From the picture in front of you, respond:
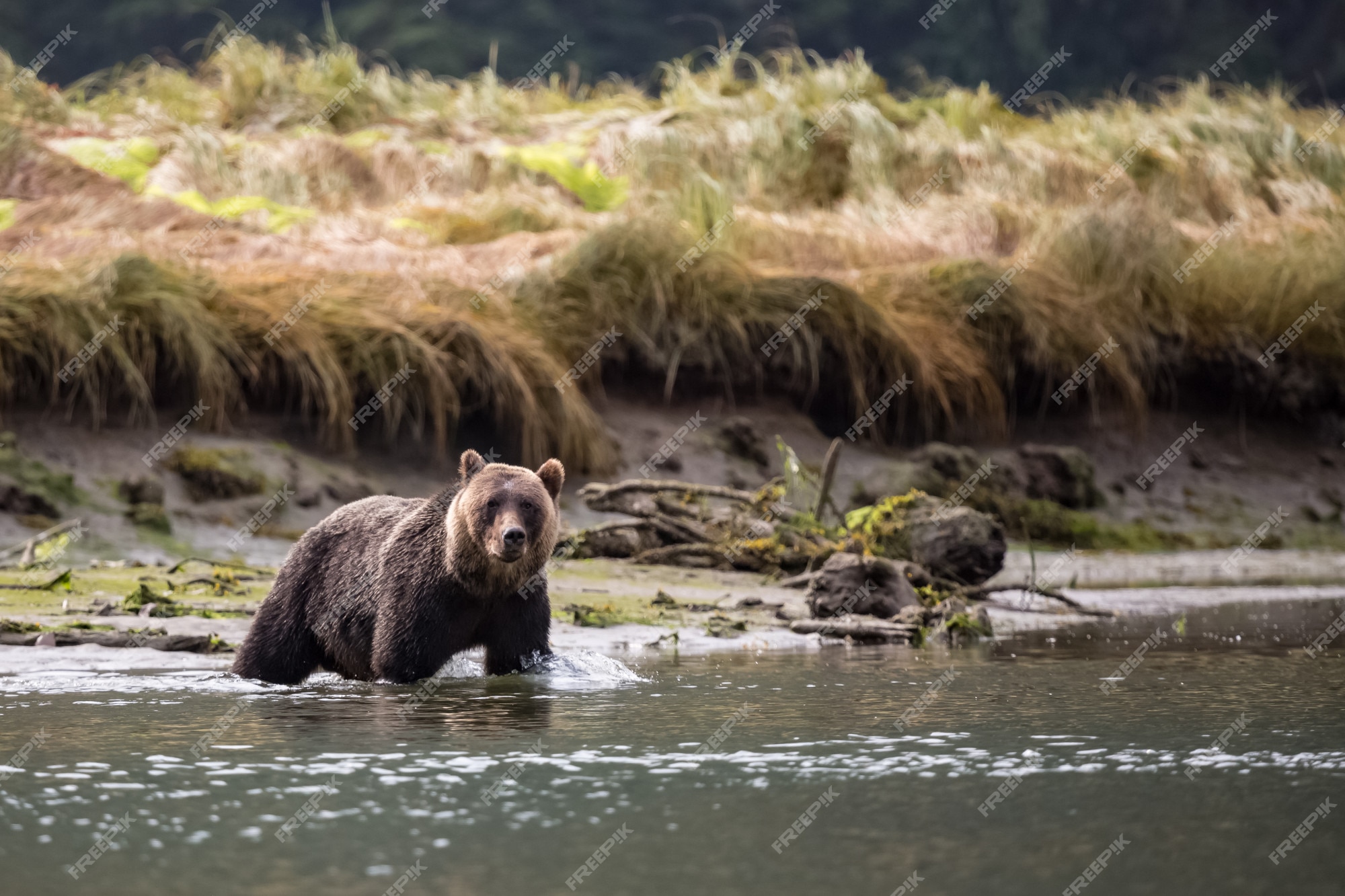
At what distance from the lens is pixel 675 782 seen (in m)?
3.96

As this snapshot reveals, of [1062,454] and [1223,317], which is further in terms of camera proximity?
[1223,317]

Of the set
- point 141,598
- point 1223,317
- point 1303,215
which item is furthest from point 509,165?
point 141,598

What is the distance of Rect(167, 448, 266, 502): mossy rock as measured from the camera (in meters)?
10.0

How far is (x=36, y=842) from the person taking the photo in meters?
3.31

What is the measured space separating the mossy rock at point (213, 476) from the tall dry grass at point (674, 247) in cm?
57

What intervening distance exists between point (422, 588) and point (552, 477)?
69 cm

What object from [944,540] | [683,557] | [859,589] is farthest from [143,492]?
[944,540]

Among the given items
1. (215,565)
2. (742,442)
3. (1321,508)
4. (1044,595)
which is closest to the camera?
(215,565)

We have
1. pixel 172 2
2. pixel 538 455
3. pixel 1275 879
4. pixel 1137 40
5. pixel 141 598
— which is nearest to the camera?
pixel 1275 879

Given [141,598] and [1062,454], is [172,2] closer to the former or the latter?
[1062,454]

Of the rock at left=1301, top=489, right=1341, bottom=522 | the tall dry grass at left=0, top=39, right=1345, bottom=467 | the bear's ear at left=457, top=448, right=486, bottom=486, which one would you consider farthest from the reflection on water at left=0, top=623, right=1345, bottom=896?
the rock at left=1301, top=489, right=1341, bottom=522

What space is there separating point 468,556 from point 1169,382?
10.1 metres

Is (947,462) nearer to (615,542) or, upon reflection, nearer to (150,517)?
(615,542)

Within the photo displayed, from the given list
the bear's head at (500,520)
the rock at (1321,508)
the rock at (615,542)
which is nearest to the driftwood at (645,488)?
the rock at (615,542)
